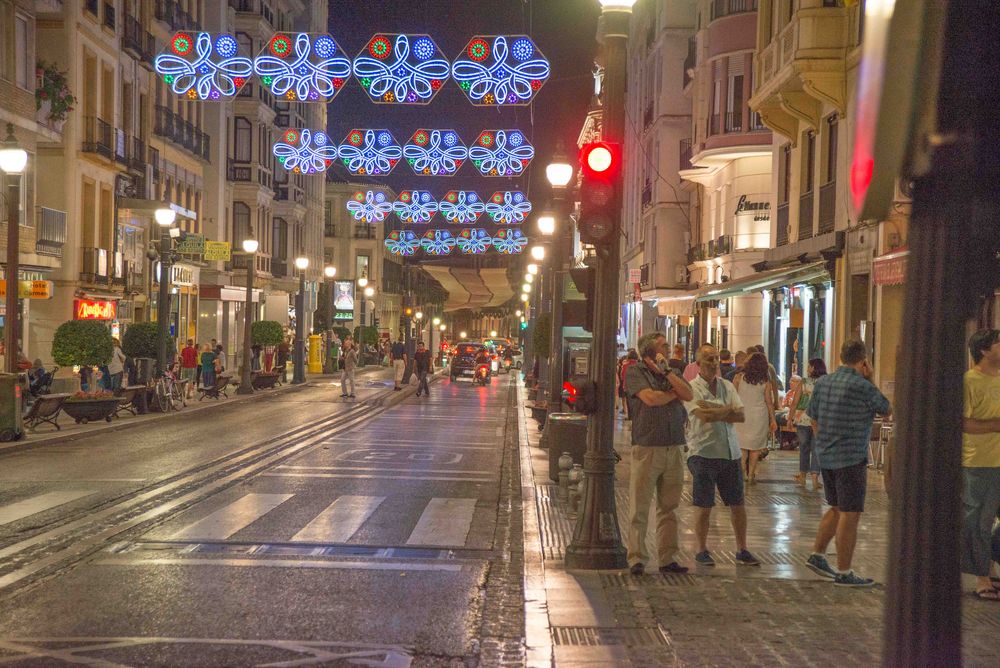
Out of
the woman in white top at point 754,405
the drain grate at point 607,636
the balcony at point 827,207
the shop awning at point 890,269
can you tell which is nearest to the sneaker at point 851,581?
the drain grate at point 607,636

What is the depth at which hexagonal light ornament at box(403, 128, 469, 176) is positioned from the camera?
3219cm

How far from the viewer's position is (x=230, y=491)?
15.1 metres

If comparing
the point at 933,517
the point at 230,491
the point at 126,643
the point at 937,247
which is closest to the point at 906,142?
the point at 937,247

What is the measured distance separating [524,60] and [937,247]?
77.3 feet

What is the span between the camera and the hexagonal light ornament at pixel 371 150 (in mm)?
32250

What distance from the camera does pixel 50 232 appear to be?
34.1m

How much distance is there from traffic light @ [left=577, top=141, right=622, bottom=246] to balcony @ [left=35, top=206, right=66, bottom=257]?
83.7ft

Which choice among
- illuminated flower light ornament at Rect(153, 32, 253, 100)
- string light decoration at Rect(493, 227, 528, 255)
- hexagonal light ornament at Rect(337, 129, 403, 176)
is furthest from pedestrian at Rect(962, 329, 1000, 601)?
string light decoration at Rect(493, 227, 528, 255)

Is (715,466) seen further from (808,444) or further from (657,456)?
(808,444)

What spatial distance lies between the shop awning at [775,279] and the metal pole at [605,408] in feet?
43.1

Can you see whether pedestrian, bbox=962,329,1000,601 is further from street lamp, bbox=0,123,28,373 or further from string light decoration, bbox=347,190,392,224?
string light decoration, bbox=347,190,392,224

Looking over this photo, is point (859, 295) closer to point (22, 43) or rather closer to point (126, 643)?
point (126, 643)

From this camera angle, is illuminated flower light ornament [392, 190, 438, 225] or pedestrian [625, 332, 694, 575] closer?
pedestrian [625, 332, 694, 575]

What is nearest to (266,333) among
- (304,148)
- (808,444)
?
(304,148)
